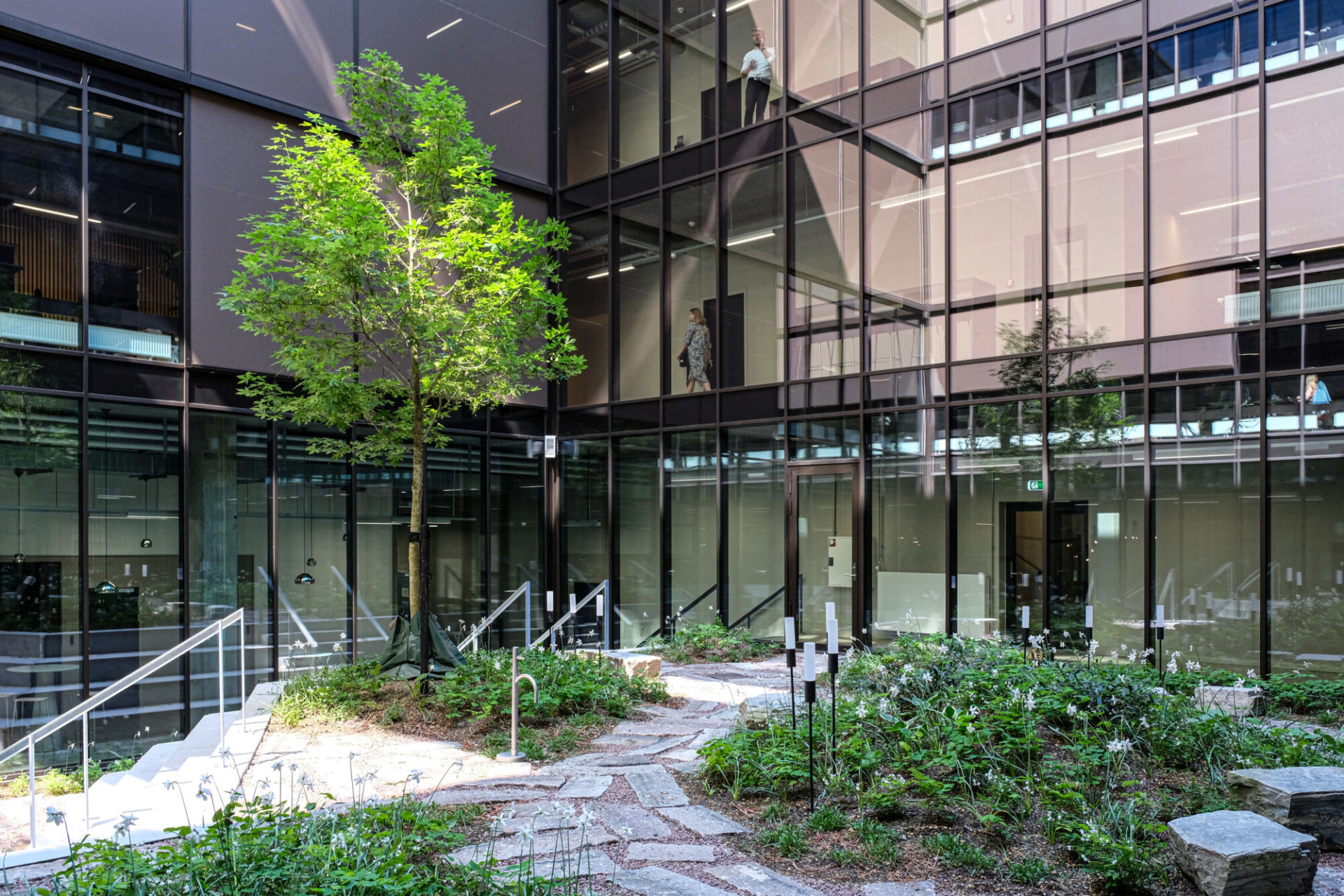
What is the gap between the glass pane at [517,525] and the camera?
53.8 feet

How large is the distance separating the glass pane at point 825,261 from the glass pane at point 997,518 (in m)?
2.07

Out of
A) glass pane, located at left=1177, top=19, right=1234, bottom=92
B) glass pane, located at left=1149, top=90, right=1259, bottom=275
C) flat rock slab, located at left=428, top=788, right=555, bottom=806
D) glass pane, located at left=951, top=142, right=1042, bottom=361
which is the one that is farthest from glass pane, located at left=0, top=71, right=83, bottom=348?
glass pane, located at left=1177, top=19, right=1234, bottom=92

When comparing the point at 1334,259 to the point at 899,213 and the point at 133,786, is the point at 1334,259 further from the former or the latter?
the point at 133,786

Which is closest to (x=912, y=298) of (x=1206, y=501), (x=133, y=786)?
(x=1206, y=501)

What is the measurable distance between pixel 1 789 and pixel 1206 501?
42.8ft

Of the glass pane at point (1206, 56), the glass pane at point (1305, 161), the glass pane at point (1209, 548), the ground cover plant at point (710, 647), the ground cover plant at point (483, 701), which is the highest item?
the glass pane at point (1206, 56)

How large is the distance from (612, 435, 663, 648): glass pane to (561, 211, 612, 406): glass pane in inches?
→ 50.0

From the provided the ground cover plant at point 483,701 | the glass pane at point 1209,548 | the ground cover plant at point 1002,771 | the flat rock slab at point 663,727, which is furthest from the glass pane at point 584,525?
the glass pane at point 1209,548

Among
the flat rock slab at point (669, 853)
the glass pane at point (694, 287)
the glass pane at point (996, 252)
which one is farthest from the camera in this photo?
the glass pane at point (694, 287)

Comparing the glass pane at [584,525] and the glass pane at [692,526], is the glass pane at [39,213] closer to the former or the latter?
the glass pane at [584,525]

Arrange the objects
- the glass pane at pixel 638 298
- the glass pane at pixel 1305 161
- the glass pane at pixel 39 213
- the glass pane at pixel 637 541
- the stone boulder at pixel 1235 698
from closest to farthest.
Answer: the stone boulder at pixel 1235 698 → the glass pane at pixel 1305 161 → the glass pane at pixel 39 213 → the glass pane at pixel 637 541 → the glass pane at pixel 638 298

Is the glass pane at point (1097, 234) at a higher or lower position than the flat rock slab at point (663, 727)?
higher

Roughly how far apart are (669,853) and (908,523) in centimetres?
813

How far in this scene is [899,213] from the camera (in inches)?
514
